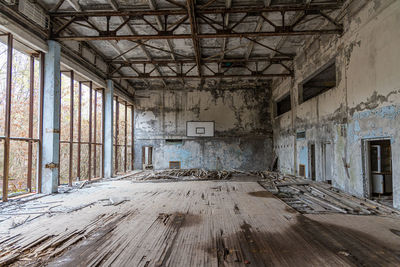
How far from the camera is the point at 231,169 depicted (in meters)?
16.8

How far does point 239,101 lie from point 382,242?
1446 centimetres

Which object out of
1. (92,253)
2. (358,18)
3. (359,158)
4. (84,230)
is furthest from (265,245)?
(358,18)

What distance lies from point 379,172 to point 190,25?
23.8ft

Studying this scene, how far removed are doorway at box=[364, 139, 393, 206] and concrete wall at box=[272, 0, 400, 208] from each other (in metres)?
0.19

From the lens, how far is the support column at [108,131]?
42.1 feet

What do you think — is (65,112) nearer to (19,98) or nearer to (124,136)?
(19,98)

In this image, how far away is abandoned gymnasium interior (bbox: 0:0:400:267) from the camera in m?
3.66

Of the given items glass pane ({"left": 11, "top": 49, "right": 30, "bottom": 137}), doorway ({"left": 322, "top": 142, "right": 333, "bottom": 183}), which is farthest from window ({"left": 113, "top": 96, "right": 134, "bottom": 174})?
doorway ({"left": 322, "top": 142, "right": 333, "bottom": 183})

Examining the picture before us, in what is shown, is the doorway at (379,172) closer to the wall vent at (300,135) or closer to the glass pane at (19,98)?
the wall vent at (300,135)

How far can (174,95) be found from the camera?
1783cm

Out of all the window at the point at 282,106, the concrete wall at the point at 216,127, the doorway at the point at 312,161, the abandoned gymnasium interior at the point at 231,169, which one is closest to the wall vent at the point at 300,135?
the abandoned gymnasium interior at the point at 231,169

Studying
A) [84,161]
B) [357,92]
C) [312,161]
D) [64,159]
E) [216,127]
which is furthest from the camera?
[216,127]

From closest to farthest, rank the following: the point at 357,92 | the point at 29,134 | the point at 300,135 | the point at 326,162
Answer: the point at 357,92 → the point at 29,134 → the point at 326,162 → the point at 300,135

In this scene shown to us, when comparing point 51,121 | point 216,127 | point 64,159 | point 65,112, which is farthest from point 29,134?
point 216,127
